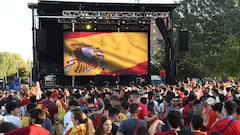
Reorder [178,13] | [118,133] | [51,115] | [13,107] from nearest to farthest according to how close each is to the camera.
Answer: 1. [118,133]
2. [13,107]
3. [51,115]
4. [178,13]

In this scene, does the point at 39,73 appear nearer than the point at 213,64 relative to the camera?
Yes

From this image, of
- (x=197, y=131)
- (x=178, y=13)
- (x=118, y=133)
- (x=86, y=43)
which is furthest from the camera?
(x=178, y=13)

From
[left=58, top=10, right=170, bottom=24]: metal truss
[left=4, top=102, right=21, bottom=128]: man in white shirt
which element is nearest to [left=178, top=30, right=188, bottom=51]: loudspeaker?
[left=58, top=10, right=170, bottom=24]: metal truss

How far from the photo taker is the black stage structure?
88.7ft

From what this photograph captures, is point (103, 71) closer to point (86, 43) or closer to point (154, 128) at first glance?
point (86, 43)

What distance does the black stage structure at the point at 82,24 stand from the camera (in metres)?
27.0

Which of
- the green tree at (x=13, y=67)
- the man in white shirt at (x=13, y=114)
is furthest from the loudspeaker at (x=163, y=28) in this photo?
the green tree at (x=13, y=67)

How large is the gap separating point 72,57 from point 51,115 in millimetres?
18334

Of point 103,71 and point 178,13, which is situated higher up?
point 178,13

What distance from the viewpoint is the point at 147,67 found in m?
29.8

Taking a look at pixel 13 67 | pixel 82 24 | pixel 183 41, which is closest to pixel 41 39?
pixel 82 24

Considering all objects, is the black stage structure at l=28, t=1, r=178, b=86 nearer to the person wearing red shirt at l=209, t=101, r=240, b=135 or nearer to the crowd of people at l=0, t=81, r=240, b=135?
the crowd of people at l=0, t=81, r=240, b=135

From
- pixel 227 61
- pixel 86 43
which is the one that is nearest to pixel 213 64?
pixel 227 61

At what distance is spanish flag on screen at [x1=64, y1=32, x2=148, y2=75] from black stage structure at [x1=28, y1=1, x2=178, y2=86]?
532mm
